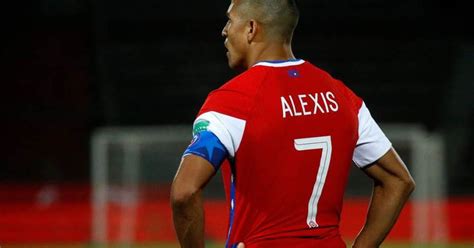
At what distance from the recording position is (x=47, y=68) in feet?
54.1

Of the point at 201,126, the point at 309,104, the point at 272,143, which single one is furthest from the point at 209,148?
the point at 309,104

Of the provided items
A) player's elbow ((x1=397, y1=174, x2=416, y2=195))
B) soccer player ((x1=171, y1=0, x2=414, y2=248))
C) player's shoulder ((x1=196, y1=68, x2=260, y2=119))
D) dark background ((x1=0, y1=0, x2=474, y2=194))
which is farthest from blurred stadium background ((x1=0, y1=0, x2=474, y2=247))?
player's shoulder ((x1=196, y1=68, x2=260, y2=119))

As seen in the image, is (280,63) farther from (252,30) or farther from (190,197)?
(190,197)

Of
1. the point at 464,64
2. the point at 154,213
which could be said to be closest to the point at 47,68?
the point at 154,213

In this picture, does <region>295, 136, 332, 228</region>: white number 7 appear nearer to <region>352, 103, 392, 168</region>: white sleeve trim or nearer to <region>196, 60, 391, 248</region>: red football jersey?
<region>196, 60, 391, 248</region>: red football jersey

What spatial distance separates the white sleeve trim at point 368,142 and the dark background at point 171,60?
12543mm

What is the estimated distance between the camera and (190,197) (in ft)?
9.57

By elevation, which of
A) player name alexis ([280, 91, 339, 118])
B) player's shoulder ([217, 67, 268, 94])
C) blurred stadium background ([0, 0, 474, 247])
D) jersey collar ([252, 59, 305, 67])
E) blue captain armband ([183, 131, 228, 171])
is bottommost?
blurred stadium background ([0, 0, 474, 247])

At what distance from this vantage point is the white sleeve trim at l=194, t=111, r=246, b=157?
2955 millimetres

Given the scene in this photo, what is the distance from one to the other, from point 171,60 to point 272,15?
1330 cm

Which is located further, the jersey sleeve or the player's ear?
the player's ear

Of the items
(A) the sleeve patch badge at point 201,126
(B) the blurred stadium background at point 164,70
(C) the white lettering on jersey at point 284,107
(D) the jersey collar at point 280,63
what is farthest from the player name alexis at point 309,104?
(B) the blurred stadium background at point 164,70

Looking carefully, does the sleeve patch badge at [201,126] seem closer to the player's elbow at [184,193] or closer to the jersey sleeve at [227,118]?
the jersey sleeve at [227,118]

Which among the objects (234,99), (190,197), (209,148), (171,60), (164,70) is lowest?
(164,70)
